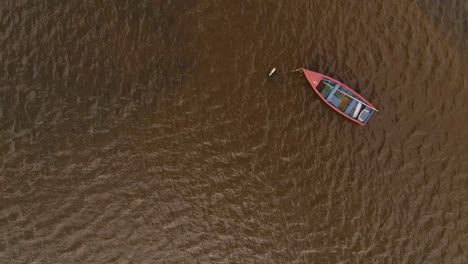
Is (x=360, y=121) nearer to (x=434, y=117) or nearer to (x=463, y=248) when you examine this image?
(x=434, y=117)

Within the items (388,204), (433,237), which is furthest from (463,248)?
(388,204)

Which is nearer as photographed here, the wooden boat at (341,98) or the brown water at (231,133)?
the brown water at (231,133)

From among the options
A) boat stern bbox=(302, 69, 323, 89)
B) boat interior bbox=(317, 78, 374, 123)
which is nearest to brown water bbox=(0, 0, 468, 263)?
boat stern bbox=(302, 69, 323, 89)

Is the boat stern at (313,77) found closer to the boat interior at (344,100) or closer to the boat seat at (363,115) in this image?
the boat interior at (344,100)

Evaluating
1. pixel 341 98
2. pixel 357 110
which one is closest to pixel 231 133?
pixel 341 98

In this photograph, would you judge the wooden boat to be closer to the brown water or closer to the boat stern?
the boat stern

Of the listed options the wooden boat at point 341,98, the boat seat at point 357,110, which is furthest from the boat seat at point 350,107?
the boat seat at point 357,110
